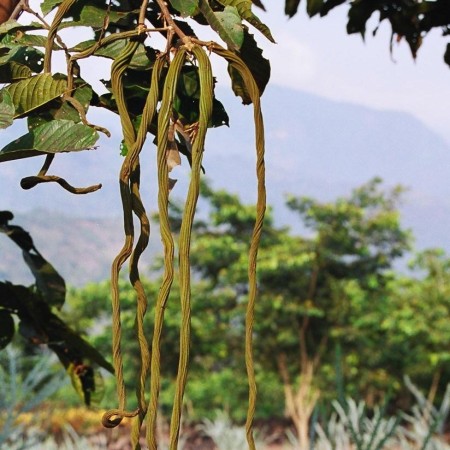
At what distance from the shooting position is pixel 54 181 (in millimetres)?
429

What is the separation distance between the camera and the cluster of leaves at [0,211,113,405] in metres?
0.77

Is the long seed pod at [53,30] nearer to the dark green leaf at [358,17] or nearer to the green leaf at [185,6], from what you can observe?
the green leaf at [185,6]

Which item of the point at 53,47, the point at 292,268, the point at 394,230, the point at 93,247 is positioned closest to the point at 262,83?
the point at 53,47

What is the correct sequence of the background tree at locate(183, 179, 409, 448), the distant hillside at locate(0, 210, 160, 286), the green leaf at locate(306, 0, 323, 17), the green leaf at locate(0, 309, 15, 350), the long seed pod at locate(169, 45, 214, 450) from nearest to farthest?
the long seed pod at locate(169, 45, 214, 450) → the green leaf at locate(0, 309, 15, 350) → the green leaf at locate(306, 0, 323, 17) → the background tree at locate(183, 179, 409, 448) → the distant hillside at locate(0, 210, 160, 286)

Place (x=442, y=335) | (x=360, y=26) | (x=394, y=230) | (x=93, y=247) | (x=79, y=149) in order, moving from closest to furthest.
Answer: (x=79, y=149), (x=360, y=26), (x=442, y=335), (x=394, y=230), (x=93, y=247)

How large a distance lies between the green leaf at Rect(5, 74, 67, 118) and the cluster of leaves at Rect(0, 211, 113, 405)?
0.33 metres

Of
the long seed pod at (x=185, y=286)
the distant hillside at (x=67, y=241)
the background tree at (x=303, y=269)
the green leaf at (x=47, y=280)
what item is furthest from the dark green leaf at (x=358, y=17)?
the distant hillside at (x=67, y=241)

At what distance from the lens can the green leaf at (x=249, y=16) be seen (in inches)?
18.5

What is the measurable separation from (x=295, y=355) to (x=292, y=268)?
2.46 ft

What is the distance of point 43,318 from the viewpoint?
0.82 metres

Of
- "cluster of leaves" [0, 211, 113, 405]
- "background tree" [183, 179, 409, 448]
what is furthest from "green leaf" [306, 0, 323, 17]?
"background tree" [183, 179, 409, 448]

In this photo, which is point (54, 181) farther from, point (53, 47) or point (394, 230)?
point (394, 230)

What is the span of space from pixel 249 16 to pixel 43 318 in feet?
1.45

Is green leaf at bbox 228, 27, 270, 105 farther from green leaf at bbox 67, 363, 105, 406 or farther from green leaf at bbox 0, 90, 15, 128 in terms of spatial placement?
green leaf at bbox 67, 363, 105, 406
